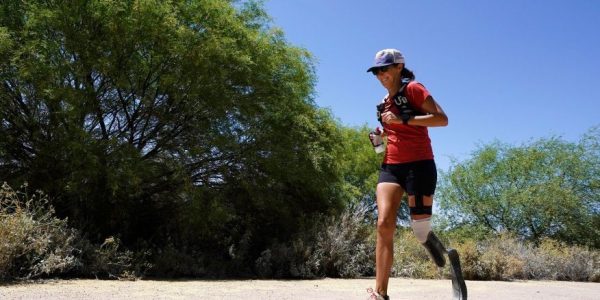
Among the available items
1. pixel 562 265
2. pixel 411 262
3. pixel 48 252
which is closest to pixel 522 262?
pixel 562 265

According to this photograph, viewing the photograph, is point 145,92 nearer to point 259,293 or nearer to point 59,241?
point 59,241

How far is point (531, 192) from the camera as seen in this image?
14219mm

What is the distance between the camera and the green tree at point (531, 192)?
544 inches

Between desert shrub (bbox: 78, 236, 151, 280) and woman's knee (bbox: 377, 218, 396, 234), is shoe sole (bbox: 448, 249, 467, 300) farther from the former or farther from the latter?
desert shrub (bbox: 78, 236, 151, 280)

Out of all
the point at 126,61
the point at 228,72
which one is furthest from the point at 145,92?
the point at 228,72

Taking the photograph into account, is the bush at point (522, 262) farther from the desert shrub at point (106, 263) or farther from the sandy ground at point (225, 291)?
the desert shrub at point (106, 263)

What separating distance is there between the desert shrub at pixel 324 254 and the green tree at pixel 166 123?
771 mm

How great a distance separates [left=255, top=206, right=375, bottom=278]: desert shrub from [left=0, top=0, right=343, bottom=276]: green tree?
771mm

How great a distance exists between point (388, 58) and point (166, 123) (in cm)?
610

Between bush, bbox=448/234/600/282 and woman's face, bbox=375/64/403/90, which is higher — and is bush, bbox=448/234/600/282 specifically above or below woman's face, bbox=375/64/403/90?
below

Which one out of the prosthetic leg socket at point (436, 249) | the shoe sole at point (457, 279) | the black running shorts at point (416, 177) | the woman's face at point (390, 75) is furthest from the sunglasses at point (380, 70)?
the shoe sole at point (457, 279)

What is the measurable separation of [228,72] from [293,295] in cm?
447

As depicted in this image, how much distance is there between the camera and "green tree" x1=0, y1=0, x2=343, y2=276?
8.27m

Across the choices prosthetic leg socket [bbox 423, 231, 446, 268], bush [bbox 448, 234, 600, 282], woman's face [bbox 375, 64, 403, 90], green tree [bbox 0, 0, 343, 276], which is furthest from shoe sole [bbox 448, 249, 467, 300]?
bush [bbox 448, 234, 600, 282]
